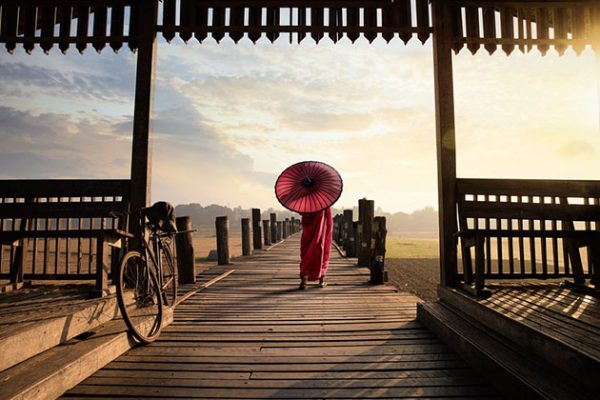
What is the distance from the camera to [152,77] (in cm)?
479

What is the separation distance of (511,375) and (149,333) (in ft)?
9.42

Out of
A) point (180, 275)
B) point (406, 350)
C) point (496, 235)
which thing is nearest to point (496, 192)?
point (496, 235)

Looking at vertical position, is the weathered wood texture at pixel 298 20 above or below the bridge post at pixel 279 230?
above

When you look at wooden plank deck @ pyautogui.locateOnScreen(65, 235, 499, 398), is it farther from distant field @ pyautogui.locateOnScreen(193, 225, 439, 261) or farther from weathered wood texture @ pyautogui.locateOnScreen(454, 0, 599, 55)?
distant field @ pyautogui.locateOnScreen(193, 225, 439, 261)

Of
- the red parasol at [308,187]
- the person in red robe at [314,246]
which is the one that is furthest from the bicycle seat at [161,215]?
the person in red robe at [314,246]

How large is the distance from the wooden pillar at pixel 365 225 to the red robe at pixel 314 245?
2.39m

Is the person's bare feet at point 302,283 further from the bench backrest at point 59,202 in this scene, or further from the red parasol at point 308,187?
the bench backrest at point 59,202

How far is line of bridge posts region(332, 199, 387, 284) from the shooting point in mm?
6195

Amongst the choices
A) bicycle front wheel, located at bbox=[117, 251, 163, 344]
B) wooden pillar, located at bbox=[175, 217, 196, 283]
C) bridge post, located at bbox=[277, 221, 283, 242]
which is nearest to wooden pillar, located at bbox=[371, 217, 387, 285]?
wooden pillar, located at bbox=[175, 217, 196, 283]

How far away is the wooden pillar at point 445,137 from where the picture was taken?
4332 mm

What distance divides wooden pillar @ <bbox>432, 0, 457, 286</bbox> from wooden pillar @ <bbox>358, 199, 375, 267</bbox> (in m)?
3.65

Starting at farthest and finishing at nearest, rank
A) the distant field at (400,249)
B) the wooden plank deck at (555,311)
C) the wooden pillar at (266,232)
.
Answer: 1. the distant field at (400,249)
2. the wooden pillar at (266,232)
3. the wooden plank deck at (555,311)

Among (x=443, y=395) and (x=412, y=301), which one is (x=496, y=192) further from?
(x=443, y=395)

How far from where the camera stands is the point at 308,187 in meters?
5.54
